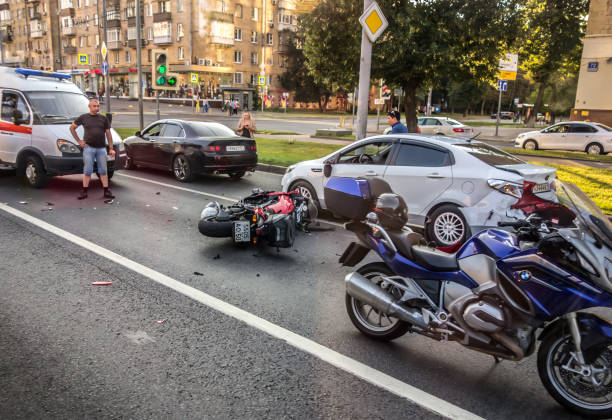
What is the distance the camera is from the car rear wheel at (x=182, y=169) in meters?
12.1

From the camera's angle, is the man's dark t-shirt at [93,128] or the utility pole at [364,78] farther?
the utility pole at [364,78]

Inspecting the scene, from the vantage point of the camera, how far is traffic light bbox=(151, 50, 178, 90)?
18203mm

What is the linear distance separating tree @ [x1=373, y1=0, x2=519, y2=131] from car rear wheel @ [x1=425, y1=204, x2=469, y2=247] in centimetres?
1259

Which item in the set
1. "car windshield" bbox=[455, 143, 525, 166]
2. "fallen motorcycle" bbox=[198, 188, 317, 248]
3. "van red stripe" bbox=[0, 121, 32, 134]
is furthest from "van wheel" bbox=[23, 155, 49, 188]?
"car windshield" bbox=[455, 143, 525, 166]

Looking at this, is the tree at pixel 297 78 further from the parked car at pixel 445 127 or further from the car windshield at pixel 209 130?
the car windshield at pixel 209 130

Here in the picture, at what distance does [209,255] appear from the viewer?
21.5ft

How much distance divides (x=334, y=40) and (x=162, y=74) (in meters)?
7.12

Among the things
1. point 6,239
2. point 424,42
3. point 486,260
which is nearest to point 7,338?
point 6,239

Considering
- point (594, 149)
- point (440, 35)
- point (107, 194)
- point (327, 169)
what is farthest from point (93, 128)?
point (594, 149)

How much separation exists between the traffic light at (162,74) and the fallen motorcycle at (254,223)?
41.6 feet

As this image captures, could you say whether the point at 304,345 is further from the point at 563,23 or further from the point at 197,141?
the point at 563,23

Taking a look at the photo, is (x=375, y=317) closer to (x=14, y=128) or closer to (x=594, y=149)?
(x=14, y=128)

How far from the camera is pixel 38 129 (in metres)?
10.5

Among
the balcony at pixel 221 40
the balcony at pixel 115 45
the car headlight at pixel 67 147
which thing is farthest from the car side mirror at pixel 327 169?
the balcony at pixel 115 45
